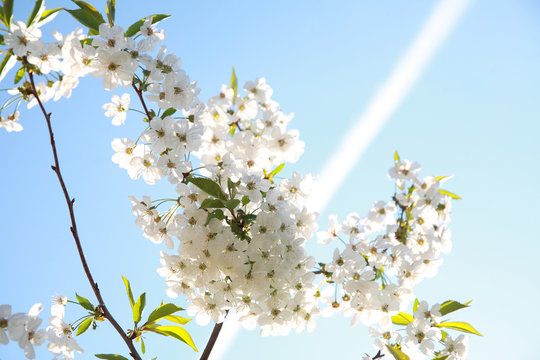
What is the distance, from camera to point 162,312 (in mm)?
1583

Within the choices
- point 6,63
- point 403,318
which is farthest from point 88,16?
point 403,318

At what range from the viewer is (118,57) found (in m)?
1.42

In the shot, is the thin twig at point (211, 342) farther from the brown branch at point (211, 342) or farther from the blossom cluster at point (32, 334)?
the blossom cluster at point (32, 334)

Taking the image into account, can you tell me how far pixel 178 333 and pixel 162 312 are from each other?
115 millimetres

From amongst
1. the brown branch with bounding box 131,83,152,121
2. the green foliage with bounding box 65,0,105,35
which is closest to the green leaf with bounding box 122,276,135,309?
the brown branch with bounding box 131,83,152,121

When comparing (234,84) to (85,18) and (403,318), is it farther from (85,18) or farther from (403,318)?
Result: (403,318)

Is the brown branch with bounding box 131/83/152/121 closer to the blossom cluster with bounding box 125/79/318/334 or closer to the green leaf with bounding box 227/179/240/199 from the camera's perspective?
the blossom cluster with bounding box 125/79/318/334

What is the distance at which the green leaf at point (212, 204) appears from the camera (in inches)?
53.7

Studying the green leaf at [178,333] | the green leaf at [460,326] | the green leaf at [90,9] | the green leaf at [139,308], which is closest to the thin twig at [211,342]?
the green leaf at [178,333]

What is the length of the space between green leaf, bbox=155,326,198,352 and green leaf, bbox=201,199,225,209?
550 mm

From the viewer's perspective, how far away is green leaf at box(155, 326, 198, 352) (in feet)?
5.28

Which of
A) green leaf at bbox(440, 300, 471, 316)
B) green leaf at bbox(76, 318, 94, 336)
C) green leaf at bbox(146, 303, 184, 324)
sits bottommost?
green leaf at bbox(76, 318, 94, 336)

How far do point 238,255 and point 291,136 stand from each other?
1.96ft

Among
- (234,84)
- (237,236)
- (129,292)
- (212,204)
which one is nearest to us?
(212,204)
